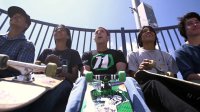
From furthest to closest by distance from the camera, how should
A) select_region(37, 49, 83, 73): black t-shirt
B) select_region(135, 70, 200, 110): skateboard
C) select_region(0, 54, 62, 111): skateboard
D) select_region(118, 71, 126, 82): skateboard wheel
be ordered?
1. select_region(37, 49, 83, 73): black t-shirt
2. select_region(118, 71, 126, 82): skateboard wheel
3. select_region(135, 70, 200, 110): skateboard
4. select_region(0, 54, 62, 111): skateboard

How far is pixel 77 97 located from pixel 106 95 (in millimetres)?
345

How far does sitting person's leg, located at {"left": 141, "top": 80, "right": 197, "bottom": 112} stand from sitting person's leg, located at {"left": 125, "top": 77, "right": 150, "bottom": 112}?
0.19 metres

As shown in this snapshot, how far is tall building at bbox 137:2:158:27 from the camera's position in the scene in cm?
594

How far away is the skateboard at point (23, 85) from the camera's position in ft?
6.04

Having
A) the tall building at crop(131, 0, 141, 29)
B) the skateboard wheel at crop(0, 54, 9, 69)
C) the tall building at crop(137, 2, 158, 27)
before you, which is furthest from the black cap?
the tall building at crop(131, 0, 141, 29)

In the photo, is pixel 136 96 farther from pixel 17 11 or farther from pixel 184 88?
pixel 17 11

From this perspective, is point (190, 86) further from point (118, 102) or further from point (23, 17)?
point (23, 17)

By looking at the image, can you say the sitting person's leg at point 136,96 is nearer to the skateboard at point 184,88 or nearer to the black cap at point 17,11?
the skateboard at point 184,88

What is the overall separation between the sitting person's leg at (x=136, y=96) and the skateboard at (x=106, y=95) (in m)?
0.06

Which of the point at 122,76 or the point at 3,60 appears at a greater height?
the point at 3,60

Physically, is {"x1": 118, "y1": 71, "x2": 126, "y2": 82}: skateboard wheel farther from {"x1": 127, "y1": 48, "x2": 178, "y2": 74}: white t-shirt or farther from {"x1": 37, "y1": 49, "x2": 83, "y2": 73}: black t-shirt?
{"x1": 37, "y1": 49, "x2": 83, "y2": 73}: black t-shirt

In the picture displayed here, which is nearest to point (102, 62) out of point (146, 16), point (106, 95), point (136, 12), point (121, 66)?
point (121, 66)

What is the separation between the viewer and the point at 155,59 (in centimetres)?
371

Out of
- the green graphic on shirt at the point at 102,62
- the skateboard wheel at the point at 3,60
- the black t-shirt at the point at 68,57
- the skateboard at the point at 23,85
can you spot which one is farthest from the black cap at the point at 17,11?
the skateboard wheel at the point at 3,60
